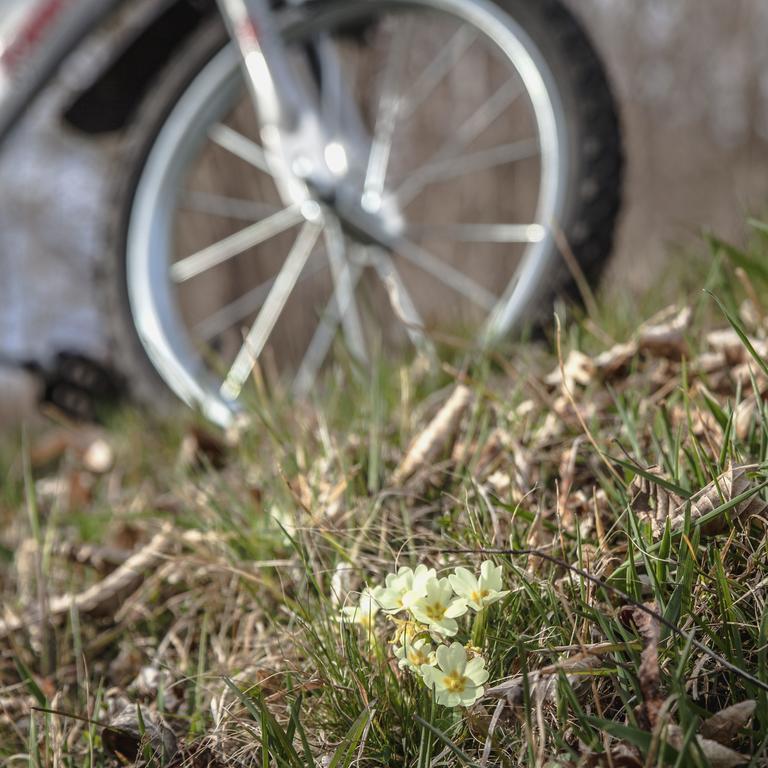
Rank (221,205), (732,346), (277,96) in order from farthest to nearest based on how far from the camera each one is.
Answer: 1. (221,205)
2. (277,96)
3. (732,346)

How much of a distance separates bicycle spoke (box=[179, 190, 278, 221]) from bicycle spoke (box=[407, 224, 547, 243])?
1.69 feet

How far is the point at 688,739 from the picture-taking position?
568mm

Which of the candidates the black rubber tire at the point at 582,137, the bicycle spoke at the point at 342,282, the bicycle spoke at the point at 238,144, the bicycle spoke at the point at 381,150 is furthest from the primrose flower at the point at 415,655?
the bicycle spoke at the point at 238,144

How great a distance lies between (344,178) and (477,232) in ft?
2.12

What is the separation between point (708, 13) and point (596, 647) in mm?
2554

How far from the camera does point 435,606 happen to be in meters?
0.70

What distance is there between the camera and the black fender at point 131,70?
230 cm

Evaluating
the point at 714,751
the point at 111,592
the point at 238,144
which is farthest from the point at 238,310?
the point at 714,751

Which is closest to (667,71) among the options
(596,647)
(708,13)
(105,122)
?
(708,13)

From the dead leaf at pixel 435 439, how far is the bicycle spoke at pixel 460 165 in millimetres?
1506

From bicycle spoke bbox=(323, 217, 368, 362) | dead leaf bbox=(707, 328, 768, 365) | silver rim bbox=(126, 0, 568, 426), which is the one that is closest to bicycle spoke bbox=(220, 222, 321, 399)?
silver rim bbox=(126, 0, 568, 426)

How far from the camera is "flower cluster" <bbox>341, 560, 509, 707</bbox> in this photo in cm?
67

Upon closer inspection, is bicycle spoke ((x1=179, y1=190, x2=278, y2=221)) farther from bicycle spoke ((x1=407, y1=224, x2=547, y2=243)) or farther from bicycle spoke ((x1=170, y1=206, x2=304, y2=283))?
bicycle spoke ((x1=407, y1=224, x2=547, y2=243))

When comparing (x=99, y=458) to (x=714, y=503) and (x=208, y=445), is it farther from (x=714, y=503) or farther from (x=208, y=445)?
(x=714, y=503)
